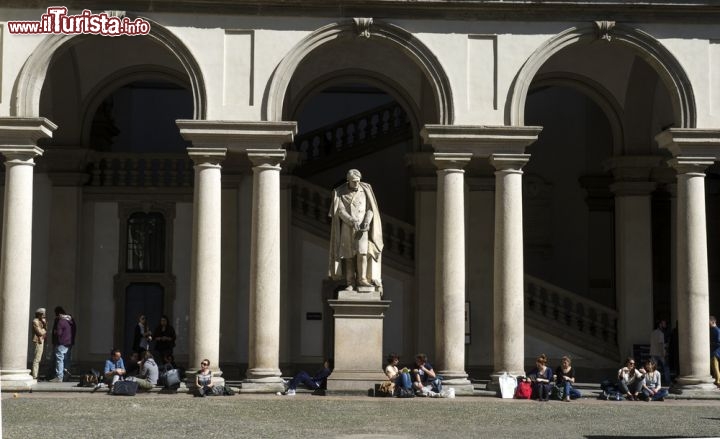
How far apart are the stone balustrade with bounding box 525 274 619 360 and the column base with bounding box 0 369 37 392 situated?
1064cm

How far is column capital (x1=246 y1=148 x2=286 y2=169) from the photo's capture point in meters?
21.1

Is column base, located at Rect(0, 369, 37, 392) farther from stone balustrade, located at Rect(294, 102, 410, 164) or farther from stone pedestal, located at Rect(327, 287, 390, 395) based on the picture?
stone balustrade, located at Rect(294, 102, 410, 164)

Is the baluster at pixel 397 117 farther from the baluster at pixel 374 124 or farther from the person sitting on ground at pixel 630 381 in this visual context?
the person sitting on ground at pixel 630 381

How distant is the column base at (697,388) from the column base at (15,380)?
11.5m

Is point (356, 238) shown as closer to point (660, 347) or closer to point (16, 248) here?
point (16, 248)

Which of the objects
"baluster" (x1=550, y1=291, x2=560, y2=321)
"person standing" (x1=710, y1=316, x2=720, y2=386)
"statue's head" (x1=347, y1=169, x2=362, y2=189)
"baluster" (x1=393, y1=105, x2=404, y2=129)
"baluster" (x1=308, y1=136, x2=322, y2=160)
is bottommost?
"person standing" (x1=710, y1=316, x2=720, y2=386)

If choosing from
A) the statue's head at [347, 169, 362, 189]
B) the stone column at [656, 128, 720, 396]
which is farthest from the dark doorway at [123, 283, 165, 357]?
the stone column at [656, 128, 720, 396]

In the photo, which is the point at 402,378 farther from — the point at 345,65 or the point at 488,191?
the point at 345,65

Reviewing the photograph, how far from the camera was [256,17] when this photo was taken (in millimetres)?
21438

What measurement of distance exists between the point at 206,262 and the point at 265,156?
216 centimetres

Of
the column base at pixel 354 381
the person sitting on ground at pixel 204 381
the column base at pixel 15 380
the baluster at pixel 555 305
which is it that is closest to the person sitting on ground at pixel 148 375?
the person sitting on ground at pixel 204 381

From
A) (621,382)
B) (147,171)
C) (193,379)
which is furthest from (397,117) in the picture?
(193,379)

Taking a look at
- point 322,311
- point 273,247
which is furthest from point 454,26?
point 322,311

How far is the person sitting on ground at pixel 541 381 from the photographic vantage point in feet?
67.8
